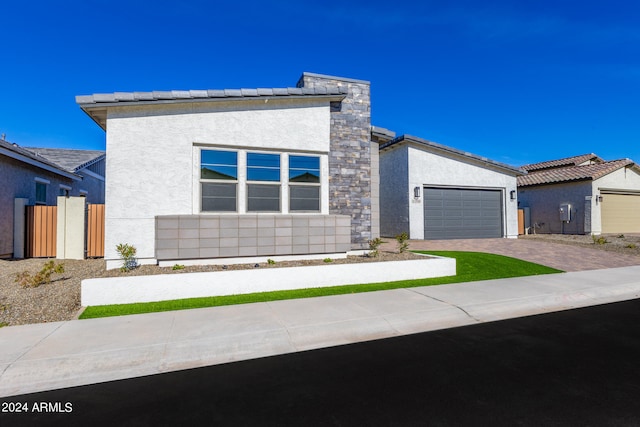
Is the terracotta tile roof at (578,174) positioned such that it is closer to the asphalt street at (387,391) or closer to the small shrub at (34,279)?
the asphalt street at (387,391)

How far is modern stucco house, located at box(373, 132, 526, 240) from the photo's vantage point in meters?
16.6

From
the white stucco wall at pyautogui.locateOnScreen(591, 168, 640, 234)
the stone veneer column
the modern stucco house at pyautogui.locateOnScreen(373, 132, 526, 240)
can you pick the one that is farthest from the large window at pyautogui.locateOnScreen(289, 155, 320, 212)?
the white stucco wall at pyautogui.locateOnScreen(591, 168, 640, 234)

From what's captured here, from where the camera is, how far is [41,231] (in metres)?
11.2

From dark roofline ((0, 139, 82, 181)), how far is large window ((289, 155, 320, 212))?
1056 cm

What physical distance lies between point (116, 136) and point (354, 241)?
7271mm

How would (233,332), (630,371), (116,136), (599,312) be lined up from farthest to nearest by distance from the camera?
(116,136) → (599,312) → (233,332) → (630,371)

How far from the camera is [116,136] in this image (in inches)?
316

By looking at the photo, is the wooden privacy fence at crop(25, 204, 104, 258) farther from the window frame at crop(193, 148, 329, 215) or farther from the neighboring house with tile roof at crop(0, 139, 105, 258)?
the window frame at crop(193, 148, 329, 215)

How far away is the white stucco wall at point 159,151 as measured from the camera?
26.1 feet

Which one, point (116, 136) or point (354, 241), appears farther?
point (354, 241)

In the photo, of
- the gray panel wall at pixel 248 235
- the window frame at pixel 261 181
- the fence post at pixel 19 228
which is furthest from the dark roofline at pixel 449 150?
the fence post at pixel 19 228

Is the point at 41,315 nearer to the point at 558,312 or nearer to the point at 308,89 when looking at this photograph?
the point at 308,89

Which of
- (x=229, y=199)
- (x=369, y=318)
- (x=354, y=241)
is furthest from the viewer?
(x=354, y=241)

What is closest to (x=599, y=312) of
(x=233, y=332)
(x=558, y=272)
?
(x=558, y=272)
